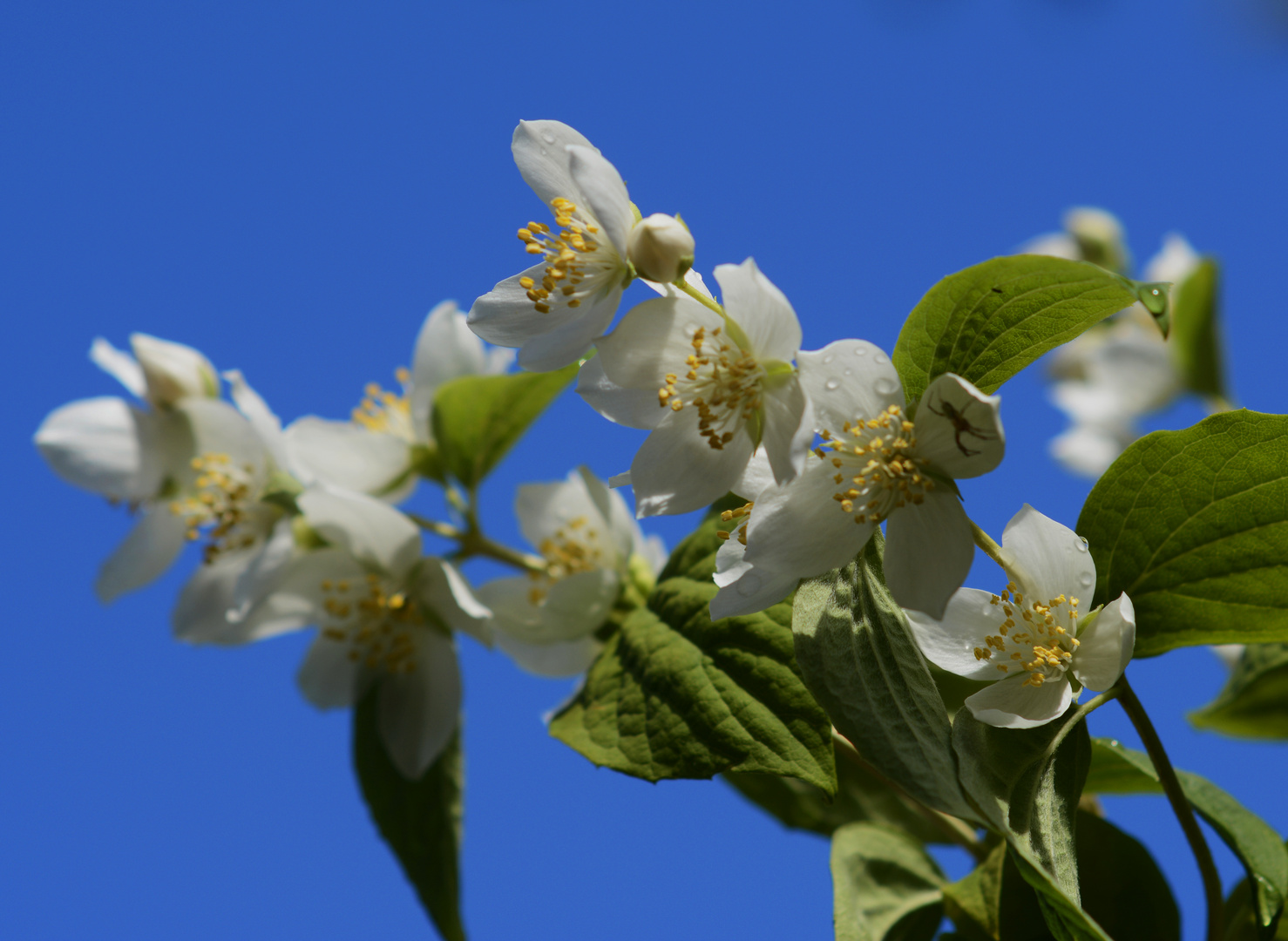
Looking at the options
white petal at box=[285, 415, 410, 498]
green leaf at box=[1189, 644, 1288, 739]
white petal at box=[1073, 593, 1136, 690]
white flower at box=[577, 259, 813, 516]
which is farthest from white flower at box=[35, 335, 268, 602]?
green leaf at box=[1189, 644, 1288, 739]

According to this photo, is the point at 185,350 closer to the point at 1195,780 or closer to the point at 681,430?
the point at 681,430

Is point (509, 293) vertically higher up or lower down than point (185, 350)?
lower down

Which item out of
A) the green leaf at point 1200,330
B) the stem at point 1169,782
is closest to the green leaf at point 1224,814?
the stem at point 1169,782

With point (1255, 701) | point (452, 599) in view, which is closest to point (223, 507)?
point (452, 599)

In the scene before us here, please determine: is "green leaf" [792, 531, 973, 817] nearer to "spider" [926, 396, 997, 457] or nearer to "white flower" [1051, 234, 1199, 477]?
"spider" [926, 396, 997, 457]

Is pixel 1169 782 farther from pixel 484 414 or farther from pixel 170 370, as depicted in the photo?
pixel 170 370

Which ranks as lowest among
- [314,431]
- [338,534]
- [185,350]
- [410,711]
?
[410,711]

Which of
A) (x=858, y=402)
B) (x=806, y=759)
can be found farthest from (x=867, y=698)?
(x=858, y=402)
